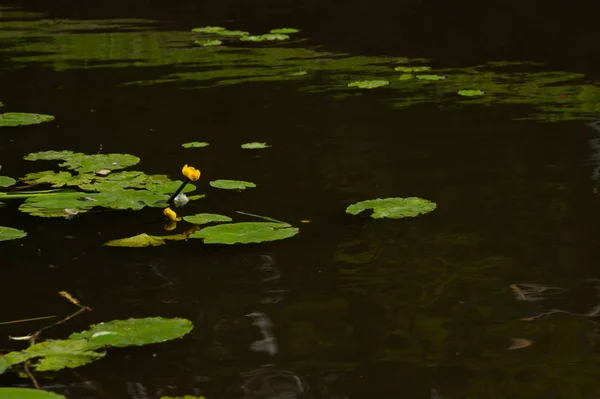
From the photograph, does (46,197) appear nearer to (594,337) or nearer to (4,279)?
(4,279)

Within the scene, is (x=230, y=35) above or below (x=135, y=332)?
above

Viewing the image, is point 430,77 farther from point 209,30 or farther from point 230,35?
point 209,30

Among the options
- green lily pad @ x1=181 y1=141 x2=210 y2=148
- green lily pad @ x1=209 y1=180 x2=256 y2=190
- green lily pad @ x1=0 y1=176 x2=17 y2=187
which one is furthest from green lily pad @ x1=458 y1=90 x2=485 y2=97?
green lily pad @ x1=0 y1=176 x2=17 y2=187

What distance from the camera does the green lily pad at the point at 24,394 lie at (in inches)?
45.3

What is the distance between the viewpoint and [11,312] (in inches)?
61.5

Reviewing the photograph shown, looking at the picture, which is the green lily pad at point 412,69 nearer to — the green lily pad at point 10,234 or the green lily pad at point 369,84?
the green lily pad at point 369,84

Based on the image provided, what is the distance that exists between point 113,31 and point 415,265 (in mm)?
4475

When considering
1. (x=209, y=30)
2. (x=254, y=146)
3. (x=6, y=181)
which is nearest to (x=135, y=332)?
(x=6, y=181)

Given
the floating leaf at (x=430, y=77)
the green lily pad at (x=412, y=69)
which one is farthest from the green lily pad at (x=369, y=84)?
the green lily pad at (x=412, y=69)

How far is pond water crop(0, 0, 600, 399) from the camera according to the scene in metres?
1.35

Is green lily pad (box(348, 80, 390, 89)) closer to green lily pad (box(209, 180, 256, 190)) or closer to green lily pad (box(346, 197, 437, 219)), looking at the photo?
green lily pad (box(209, 180, 256, 190))

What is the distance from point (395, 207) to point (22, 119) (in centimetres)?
166

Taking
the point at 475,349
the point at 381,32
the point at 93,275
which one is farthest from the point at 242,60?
the point at 475,349

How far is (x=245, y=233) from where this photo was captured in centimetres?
189
